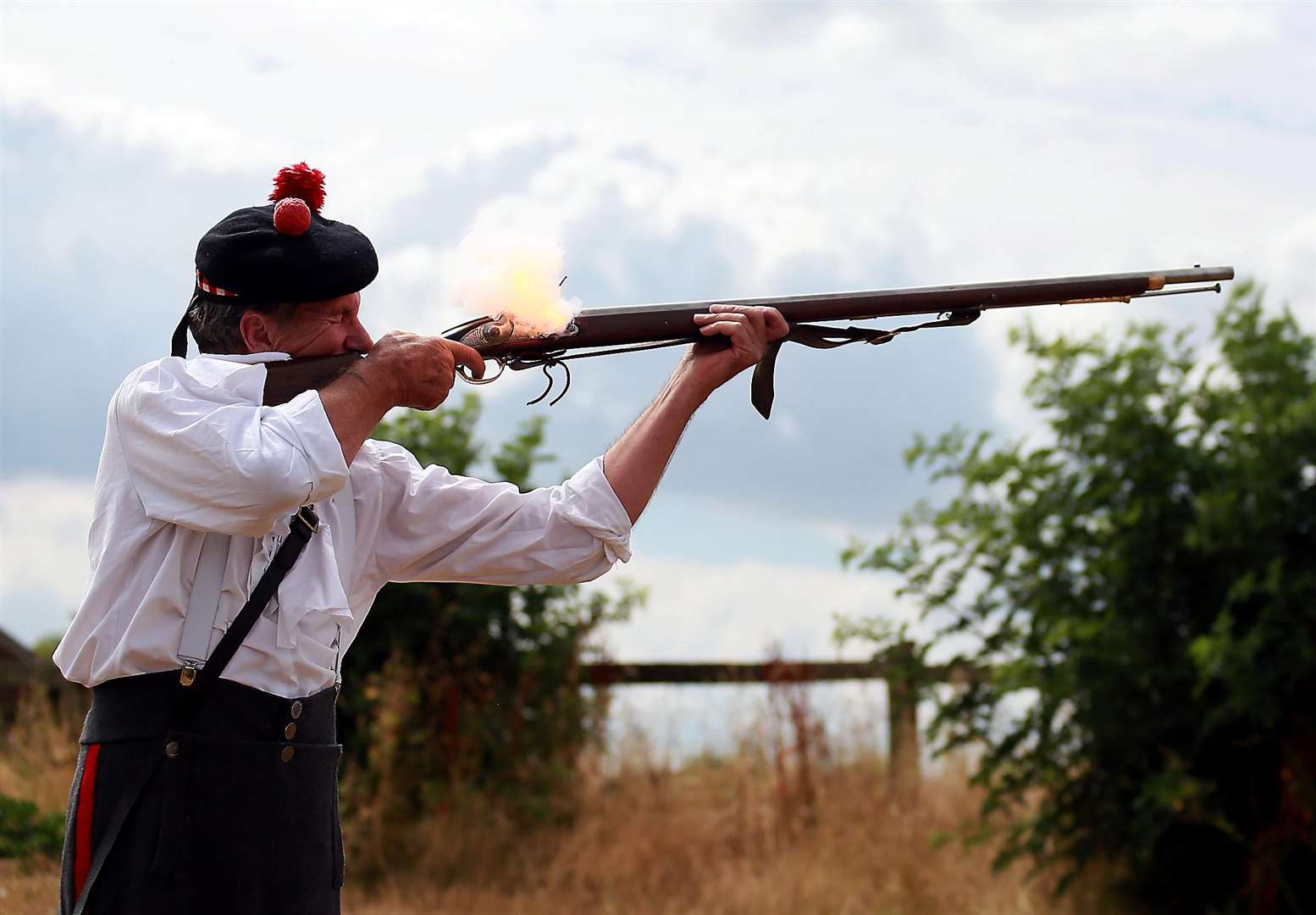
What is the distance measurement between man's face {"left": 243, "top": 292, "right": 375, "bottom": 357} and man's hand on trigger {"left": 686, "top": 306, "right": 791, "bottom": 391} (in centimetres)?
93

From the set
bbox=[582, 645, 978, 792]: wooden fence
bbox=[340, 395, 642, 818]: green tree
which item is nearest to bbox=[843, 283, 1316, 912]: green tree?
bbox=[582, 645, 978, 792]: wooden fence

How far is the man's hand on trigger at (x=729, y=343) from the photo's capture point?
4.09 meters

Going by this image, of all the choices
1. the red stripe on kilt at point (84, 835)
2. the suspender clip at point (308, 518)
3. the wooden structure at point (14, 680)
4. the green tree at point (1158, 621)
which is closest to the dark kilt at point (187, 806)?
the red stripe on kilt at point (84, 835)

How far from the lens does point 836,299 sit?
445 centimetres

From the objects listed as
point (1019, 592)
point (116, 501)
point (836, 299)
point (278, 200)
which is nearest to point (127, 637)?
point (116, 501)

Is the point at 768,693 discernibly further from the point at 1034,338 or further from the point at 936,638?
the point at 1034,338

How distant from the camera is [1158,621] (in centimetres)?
826

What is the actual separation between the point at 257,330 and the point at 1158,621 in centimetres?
606

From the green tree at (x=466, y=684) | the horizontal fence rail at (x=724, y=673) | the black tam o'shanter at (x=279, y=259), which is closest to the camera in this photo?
the black tam o'shanter at (x=279, y=259)

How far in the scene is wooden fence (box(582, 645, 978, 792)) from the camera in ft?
30.1

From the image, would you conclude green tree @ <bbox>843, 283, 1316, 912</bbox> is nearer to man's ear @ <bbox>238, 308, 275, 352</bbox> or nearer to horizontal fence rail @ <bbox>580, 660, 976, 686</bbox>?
horizontal fence rail @ <bbox>580, 660, 976, 686</bbox>

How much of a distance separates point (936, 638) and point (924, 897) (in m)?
1.72

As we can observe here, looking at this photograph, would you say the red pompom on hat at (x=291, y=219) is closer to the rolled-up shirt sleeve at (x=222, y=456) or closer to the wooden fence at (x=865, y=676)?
the rolled-up shirt sleeve at (x=222, y=456)

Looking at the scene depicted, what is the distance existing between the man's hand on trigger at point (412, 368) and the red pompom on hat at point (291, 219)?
0.34 meters
